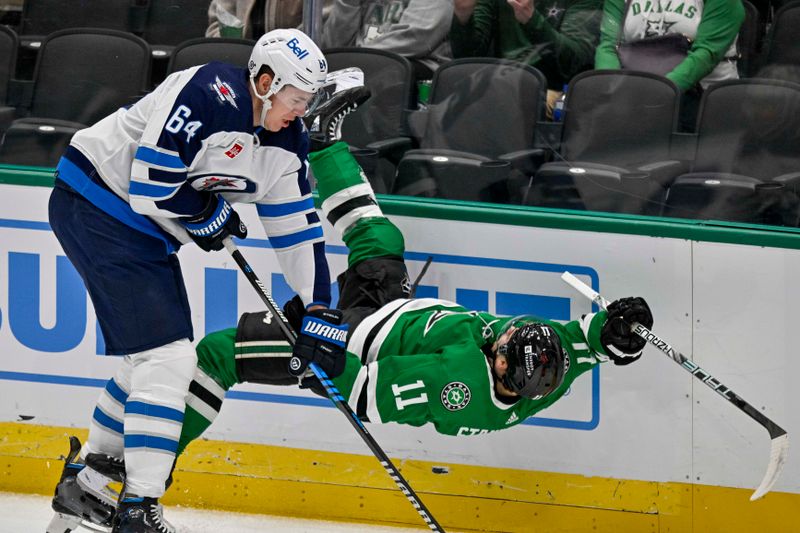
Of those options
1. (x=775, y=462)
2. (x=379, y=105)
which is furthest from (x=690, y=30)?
(x=775, y=462)

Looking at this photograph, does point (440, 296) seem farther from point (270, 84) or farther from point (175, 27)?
point (175, 27)

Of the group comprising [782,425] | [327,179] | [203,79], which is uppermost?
[203,79]

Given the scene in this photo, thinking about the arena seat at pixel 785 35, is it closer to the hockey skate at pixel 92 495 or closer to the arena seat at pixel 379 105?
the arena seat at pixel 379 105

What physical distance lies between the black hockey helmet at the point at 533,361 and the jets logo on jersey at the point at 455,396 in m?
0.10

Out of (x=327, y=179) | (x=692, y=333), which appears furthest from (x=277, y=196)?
(x=692, y=333)

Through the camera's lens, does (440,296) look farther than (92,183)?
Yes

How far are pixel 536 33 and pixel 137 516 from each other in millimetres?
1725

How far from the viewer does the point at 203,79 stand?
283cm

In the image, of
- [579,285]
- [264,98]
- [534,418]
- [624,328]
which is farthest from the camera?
[534,418]

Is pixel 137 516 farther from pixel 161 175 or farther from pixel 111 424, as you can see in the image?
pixel 161 175

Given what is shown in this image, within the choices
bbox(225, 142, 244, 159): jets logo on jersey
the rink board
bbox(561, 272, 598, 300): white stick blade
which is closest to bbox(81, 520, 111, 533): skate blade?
the rink board

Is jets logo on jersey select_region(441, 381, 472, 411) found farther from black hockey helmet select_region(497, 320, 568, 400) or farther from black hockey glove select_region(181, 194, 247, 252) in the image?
black hockey glove select_region(181, 194, 247, 252)

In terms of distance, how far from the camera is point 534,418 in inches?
134

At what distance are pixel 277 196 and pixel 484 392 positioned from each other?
28.3 inches
